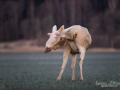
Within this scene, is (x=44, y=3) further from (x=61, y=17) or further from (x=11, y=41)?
(x=11, y=41)

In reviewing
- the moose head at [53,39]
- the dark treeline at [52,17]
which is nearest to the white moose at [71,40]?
the moose head at [53,39]

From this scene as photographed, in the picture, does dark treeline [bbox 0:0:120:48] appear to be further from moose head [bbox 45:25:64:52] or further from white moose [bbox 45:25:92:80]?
moose head [bbox 45:25:64:52]

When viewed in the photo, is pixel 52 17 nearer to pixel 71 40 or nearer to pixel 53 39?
pixel 71 40

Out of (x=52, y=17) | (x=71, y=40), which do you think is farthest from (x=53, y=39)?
(x=52, y=17)

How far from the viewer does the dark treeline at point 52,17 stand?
240ft

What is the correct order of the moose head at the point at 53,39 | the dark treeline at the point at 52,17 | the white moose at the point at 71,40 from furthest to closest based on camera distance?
the dark treeline at the point at 52,17 < the white moose at the point at 71,40 < the moose head at the point at 53,39

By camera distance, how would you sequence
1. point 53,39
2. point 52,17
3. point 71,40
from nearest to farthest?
point 53,39 < point 71,40 < point 52,17

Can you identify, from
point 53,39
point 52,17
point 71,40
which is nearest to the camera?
point 53,39

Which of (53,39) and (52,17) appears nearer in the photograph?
(53,39)

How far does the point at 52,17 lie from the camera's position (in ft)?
252

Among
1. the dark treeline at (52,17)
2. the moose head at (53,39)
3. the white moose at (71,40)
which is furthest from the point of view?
the dark treeline at (52,17)

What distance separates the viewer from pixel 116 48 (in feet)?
217

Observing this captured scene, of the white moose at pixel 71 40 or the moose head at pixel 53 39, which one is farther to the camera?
the white moose at pixel 71 40

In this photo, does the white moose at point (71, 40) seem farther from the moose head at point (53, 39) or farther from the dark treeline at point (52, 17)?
the dark treeline at point (52, 17)
